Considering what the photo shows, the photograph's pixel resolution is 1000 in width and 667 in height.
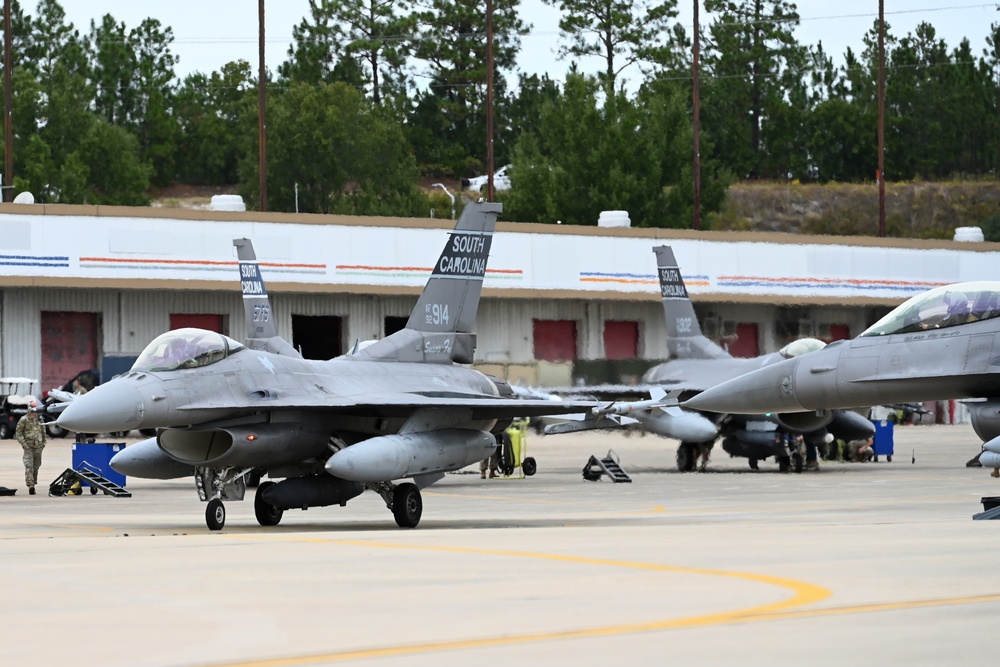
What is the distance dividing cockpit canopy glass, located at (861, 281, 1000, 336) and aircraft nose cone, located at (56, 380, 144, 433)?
7.64 m

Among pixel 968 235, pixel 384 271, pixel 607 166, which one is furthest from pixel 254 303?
pixel 607 166

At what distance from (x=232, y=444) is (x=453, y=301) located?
5.31 m

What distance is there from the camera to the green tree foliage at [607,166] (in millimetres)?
76938

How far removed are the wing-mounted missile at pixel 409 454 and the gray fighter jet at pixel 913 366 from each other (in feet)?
8.29

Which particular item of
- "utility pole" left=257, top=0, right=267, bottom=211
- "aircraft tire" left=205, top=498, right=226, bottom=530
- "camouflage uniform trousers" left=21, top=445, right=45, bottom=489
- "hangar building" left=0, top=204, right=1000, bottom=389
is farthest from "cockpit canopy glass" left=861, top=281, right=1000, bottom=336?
"utility pole" left=257, top=0, right=267, bottom=211

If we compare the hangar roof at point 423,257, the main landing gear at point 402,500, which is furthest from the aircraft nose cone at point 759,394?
the hangar roof at point 423,257

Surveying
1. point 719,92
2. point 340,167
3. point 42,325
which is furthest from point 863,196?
point 42,325

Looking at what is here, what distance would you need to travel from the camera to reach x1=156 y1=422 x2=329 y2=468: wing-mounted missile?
53.7 ft

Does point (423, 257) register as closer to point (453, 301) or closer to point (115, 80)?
point (453, 301)

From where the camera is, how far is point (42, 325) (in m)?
42.5

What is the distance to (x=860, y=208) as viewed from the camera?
88.6 meters

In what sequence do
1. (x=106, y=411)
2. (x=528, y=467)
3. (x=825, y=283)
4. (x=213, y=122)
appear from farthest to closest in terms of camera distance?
(x=213, y=122) → (x=825, y=283) → (x=528, y=467) → (x=106, y=411)

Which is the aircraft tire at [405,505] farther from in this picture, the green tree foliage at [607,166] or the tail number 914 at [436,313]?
the green tree foliage at [607,166]

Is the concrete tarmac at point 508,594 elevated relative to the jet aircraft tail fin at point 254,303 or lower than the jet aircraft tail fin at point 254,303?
lower
